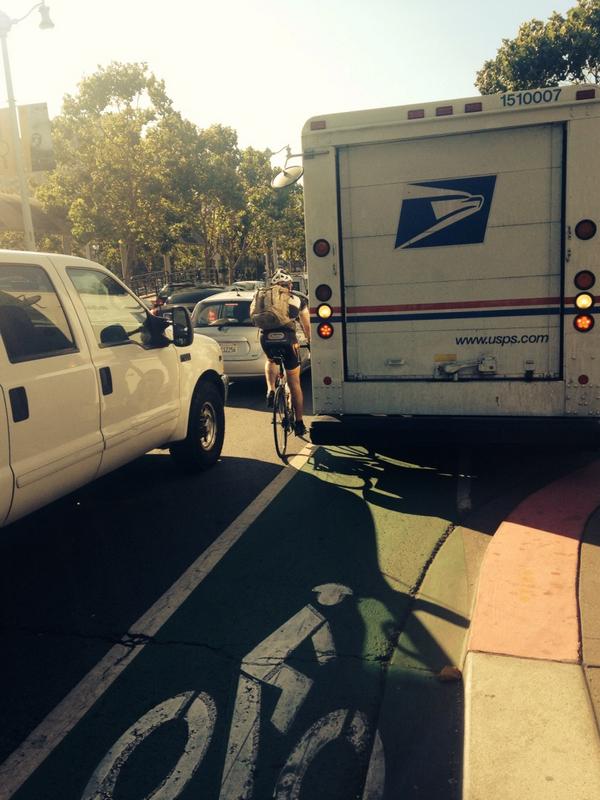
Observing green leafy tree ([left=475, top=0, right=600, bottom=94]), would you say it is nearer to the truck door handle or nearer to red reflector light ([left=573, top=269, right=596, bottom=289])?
red reflector light ([left=573, top=269, right=596, bottom=289])

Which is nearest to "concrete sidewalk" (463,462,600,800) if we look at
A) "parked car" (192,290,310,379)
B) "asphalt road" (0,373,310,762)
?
"asphalt road" (0,373,310,762)

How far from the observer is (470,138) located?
19.4 ft

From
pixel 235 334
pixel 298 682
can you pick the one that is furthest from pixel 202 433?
pixel 235 334

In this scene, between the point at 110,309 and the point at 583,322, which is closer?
the point at 110,309

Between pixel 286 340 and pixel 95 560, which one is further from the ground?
pixel 286 340

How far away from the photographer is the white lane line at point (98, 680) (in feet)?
9.99

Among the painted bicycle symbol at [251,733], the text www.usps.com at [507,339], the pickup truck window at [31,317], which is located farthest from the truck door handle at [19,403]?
the text www.usps.com at [507,339]

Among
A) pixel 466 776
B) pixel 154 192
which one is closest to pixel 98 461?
pixel 466 776

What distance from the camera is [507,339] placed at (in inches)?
240

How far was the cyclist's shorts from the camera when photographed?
778cm

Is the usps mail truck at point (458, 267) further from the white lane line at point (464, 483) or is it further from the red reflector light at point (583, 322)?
the white lane line at point (464, 483)

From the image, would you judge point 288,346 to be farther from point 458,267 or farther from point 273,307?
point 458,267

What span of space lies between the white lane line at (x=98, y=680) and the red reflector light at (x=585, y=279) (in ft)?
10.4

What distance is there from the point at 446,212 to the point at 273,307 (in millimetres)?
2237
